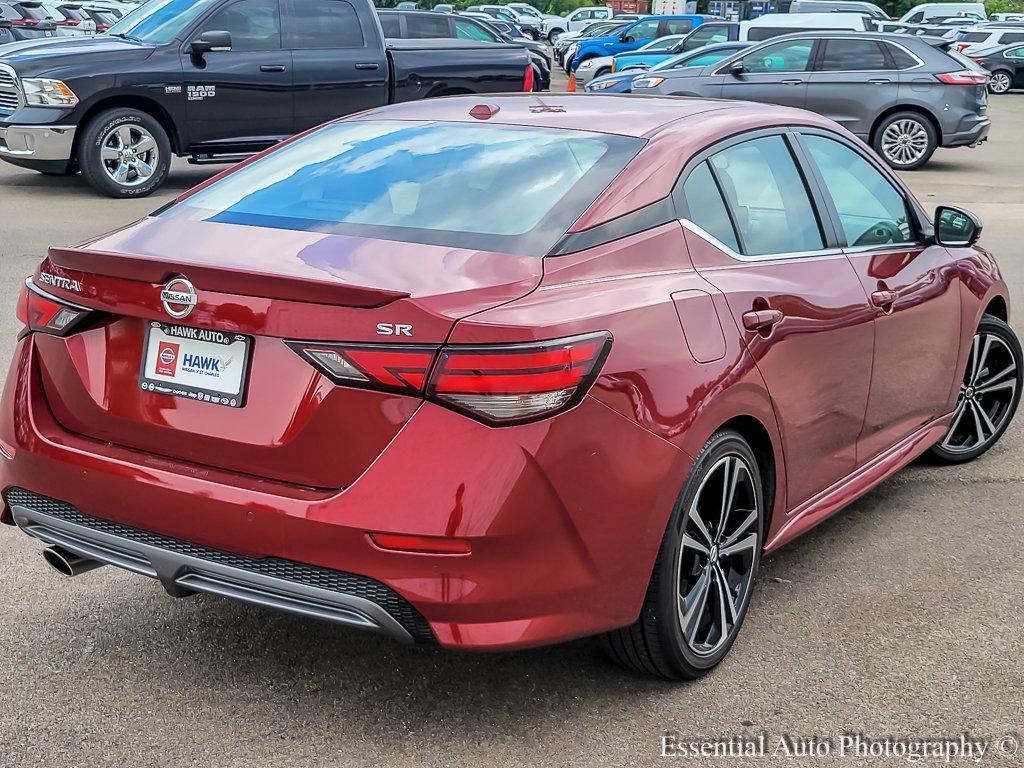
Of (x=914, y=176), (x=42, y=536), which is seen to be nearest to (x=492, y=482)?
(x=42, y=536)

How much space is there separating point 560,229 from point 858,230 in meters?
1.61

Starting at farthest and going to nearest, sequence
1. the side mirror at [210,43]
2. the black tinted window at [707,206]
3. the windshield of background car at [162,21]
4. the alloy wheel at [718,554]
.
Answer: the windshield of background car at [162,21], the side mirror at [210,43], the black tinted window at [707,206], the alloy wheel at [718,554]

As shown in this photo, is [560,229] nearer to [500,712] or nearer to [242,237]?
[242,237]

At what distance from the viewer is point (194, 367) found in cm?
309

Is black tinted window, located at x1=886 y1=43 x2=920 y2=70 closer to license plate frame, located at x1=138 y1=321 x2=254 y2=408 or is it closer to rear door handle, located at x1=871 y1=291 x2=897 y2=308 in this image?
rear door handle, located at x1=871 y1=291 x2=897 y2=308

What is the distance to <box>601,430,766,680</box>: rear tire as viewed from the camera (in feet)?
11.0

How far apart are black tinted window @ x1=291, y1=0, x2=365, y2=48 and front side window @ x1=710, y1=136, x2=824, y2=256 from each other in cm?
1000

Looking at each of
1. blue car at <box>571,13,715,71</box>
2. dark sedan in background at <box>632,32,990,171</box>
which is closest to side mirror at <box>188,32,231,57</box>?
dark sedan in background at <box>632,32,990,171</box>

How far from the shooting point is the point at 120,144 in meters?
12.4

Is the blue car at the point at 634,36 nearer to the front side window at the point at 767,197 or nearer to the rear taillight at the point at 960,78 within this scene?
the rear taillight at the point at 960,78

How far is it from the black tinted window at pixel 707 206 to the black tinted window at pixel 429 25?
15619 millimetres

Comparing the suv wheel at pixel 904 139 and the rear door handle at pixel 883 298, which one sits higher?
the rear door handle at pixel 883 298

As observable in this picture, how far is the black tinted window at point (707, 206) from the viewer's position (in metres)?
3.67

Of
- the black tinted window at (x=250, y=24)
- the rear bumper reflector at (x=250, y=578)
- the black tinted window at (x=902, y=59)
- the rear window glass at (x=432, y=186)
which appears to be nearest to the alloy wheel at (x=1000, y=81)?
the black tinted window at (x=902, y=59)
